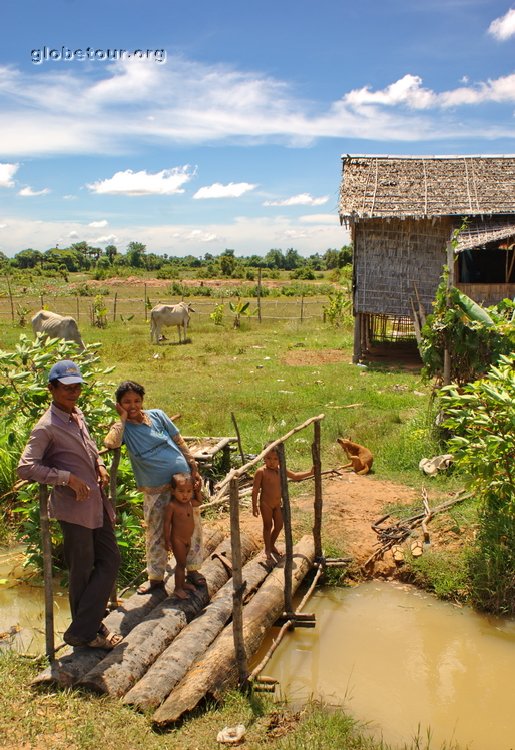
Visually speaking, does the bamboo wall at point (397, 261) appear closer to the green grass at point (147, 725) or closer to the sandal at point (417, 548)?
the sandal at point (417, 548)

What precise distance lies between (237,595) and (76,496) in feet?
3.66

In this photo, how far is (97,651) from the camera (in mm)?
4035

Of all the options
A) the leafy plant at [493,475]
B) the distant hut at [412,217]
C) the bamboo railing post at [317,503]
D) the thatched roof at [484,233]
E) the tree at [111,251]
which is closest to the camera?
the leafy plant at [493,475]

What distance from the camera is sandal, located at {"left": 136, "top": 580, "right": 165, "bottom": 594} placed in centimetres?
470

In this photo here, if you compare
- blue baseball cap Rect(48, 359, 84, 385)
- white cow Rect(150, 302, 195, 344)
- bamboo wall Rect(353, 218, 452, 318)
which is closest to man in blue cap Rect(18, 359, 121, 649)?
blue baseball cap Rect(48, 359, 84, 385)

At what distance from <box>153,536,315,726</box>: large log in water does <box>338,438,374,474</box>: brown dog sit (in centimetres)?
265

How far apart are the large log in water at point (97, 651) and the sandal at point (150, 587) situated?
0.10 feet

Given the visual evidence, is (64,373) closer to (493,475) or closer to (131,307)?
(493,475)

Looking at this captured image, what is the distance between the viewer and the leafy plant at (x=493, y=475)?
5145mm

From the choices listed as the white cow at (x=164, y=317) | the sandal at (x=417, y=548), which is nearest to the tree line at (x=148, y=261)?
the white cow at (x=164, y=317)

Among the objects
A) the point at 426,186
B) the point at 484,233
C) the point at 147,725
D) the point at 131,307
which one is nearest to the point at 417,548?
the point at 147,725

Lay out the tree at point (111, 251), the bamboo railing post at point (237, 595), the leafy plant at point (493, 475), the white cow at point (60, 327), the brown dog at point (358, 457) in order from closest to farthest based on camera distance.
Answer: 1. the bamboo railing post at point (237, 595)
2. the leafy plant at point (493, 475)
3. the brown dog at point (358, 457)
4. the white cow at point (60, 327)
5. the tree at point (111, 251)

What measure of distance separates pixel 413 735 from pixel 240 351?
13.5 metres

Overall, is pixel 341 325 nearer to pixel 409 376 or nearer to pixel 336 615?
pixel 409 376
